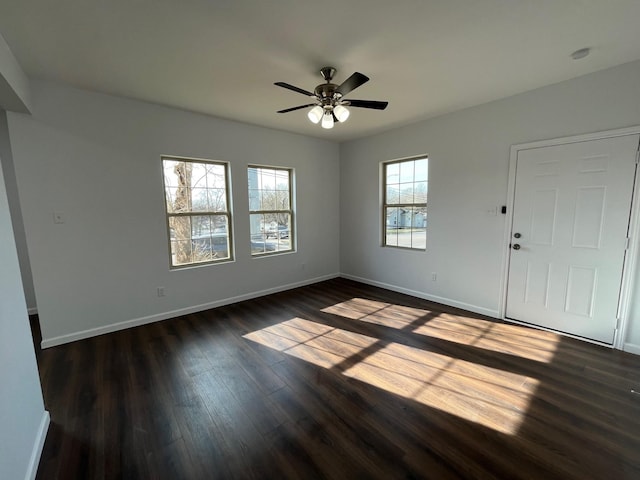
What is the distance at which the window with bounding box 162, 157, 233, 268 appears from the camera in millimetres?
3533

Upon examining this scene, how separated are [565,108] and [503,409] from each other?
116 inches

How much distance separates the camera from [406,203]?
14.4 feet

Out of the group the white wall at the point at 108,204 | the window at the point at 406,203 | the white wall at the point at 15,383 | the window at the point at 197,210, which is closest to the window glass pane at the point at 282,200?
the white wall at the point at 108,204

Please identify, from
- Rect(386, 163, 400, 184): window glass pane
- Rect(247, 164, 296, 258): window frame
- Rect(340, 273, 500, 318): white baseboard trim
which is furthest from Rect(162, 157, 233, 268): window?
Rect(386, 163, 400, 184): window glass pane

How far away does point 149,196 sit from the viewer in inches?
129

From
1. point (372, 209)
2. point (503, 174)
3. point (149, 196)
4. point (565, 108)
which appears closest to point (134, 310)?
point (149, 196)

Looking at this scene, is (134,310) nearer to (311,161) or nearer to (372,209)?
(311,161)

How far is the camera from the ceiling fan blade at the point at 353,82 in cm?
193

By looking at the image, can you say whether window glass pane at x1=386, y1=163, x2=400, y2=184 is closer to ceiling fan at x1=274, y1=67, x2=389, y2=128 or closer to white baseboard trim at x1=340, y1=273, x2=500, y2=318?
white baseboard trim at x1=340, y1=273, x2=500, y2=318

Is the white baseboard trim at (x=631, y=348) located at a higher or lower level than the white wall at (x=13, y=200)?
lower

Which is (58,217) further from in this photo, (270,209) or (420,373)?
(420,373)

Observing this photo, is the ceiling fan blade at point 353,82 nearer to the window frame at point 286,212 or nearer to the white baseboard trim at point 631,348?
the window frame at point 286,212

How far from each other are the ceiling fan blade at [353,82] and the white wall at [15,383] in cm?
221

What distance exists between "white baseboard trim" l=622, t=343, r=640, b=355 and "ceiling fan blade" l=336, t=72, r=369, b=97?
348 cm
